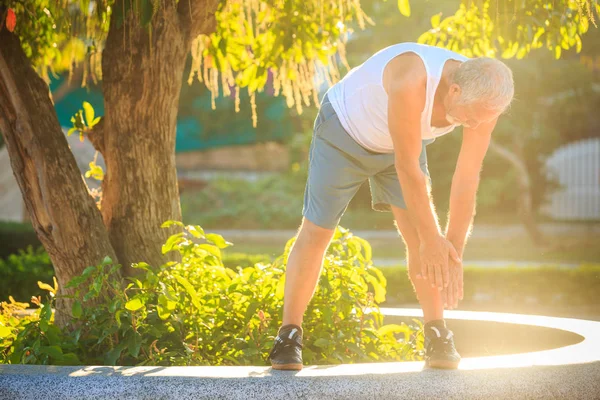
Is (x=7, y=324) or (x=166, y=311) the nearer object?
(x=166, y=311)

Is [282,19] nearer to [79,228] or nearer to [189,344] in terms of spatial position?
[79,228]

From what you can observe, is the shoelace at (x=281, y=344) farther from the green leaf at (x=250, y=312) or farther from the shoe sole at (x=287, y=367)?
the green leaf at (x=250, y=312)

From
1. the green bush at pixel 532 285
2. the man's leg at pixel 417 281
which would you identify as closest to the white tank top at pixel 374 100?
the man's leg at pixel 417 281

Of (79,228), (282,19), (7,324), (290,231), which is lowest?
(290,231)

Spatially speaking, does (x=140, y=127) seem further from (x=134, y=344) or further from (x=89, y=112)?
(x=134, y=344)

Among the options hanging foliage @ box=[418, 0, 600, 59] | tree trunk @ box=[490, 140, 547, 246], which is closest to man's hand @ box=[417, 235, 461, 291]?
hanging foliage @ box=[418, 0, 600, 59]

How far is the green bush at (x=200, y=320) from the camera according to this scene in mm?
3318

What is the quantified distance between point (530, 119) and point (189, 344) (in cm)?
1411

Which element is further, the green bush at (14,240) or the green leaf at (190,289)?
the green bush at (14,240)

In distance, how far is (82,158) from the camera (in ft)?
46.3

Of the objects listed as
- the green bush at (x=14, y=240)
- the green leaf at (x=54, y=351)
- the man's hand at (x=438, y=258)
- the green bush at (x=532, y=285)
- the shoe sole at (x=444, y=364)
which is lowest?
the green bush at (x=532, y=285)

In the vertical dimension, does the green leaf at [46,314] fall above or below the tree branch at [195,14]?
below

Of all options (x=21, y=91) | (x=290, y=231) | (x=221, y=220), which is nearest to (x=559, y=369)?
(x=21, y=91)

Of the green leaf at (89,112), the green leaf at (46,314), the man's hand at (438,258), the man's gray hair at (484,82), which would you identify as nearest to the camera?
the man's gray hair at (484,82)
